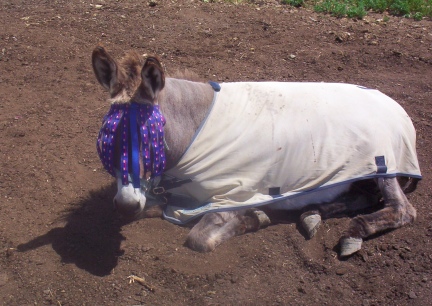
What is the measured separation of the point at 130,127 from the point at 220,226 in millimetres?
942

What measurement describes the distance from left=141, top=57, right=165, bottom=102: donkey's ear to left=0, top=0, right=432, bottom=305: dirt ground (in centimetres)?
98

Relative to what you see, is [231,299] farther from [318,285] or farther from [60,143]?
[60,143]

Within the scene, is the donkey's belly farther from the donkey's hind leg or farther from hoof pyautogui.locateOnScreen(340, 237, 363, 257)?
hoof pyautogui.locateOnScreen(340, 237, 363, 257)

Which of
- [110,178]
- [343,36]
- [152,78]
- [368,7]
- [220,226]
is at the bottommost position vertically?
[110,178]

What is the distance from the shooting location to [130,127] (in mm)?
3500

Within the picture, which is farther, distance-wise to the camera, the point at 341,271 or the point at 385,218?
the point at 385,218

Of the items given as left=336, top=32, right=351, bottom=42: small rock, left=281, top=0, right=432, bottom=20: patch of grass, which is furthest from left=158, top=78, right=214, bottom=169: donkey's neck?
left=281, top=0, right=432, bottom=20: patch of grass

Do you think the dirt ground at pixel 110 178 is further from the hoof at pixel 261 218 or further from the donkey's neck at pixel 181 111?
the donkey's neck at pixel 181 111

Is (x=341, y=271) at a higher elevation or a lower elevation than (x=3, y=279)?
higher

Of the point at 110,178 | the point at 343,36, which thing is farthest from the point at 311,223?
the point at 343,36

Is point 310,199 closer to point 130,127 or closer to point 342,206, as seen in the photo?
point 342,206

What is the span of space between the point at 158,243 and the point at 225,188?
1.91 ft

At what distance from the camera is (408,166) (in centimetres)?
416

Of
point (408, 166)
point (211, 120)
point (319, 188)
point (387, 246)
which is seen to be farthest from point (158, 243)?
A: point (408, 166)
